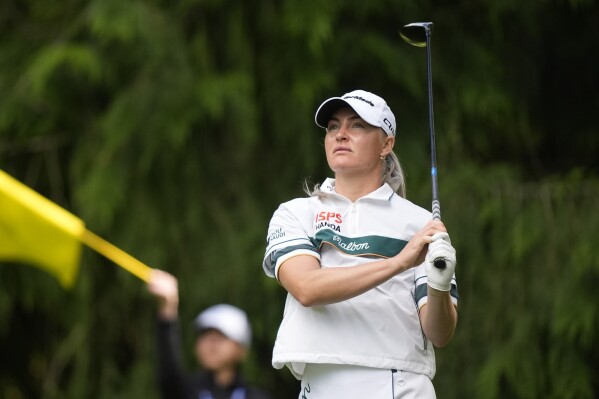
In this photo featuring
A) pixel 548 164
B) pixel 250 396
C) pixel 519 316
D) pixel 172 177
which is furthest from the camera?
pixel 548 164

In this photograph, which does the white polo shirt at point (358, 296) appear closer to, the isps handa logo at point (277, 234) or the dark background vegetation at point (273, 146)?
the isps handa logo at point (277, 234)

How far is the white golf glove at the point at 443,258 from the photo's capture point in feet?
9.77

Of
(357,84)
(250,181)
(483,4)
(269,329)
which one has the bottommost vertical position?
(269,329)

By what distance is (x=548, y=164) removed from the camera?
7.13 metres

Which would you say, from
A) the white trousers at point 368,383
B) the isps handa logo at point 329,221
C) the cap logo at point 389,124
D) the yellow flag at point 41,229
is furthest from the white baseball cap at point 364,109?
the yellow flag at point 41,229

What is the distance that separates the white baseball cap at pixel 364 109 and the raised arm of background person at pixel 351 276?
40cm

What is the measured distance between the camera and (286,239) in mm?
3289

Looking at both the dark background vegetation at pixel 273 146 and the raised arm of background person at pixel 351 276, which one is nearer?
the raised arm of background person at pixel 351 276

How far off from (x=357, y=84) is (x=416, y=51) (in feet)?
1.24

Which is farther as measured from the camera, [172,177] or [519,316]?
[172,177]

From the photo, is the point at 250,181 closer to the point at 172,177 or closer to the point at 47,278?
the point at 172,177

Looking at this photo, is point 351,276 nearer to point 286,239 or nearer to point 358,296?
point 358,296

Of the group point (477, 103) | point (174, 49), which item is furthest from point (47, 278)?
point (477, 103)

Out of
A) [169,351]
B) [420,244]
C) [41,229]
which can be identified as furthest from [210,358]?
[420,244]
